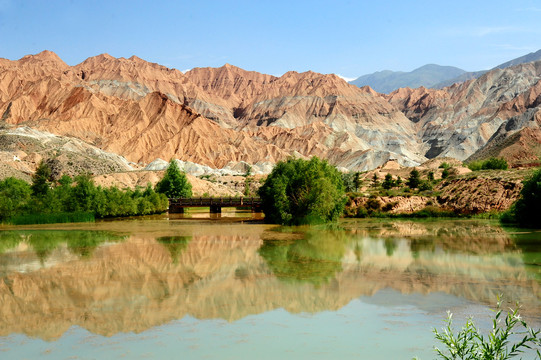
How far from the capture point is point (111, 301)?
16.8 m

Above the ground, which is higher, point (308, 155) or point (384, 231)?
point (308, 155)

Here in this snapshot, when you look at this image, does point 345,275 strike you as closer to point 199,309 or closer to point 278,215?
point 199,309

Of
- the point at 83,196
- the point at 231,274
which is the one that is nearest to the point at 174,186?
the point at 83,196

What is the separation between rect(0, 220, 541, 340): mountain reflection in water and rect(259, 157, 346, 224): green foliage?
9.69 m

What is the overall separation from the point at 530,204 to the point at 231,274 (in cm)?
2943

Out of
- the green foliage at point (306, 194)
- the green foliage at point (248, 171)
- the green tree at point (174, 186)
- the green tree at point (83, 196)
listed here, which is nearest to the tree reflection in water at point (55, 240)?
the green foliage at point (306, 194)

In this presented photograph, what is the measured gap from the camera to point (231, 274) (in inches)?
846

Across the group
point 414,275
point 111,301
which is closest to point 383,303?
point 414,275

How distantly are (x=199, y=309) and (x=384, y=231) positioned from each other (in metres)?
27.4

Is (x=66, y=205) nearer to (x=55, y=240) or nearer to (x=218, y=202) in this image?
(x=218, y=202)

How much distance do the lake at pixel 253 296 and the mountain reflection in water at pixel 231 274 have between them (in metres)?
0.05

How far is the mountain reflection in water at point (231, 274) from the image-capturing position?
610 inches

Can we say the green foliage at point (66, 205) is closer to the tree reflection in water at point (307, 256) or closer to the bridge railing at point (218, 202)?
the bridge railing at point (218, 202)

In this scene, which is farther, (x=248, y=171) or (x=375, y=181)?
(x=248, y=171)
